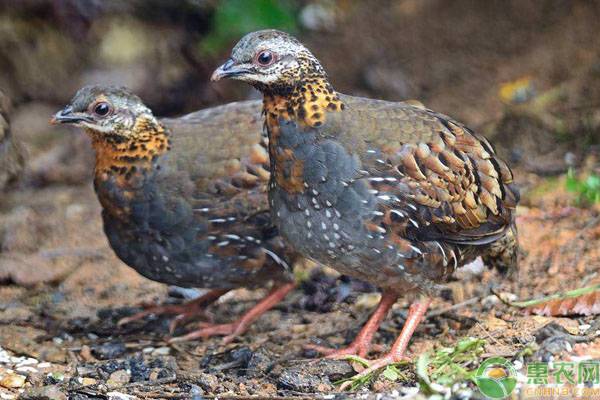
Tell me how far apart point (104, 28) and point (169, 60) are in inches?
24.5

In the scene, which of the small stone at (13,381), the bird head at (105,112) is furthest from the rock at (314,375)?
the bird head at (105,112)

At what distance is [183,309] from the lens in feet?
20.5

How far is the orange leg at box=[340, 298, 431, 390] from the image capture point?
4.92 meters

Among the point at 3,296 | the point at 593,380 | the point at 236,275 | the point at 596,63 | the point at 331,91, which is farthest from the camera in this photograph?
the point at 596,63

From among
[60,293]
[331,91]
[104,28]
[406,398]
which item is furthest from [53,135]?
[406,398]

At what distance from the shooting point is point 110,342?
5754 mm

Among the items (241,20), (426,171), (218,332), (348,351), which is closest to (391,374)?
(348,351)

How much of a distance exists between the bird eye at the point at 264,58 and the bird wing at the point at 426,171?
0.43 m

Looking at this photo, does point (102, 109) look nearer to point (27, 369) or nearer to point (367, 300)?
point (27, 369)

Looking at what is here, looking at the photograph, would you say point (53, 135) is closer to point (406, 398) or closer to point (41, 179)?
point (41, 179)

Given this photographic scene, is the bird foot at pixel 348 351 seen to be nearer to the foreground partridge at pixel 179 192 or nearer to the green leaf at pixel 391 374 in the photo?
the green leaf at pixel 391 374

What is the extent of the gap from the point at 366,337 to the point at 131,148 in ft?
5.63

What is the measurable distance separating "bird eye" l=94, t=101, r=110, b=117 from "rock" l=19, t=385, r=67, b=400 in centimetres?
159

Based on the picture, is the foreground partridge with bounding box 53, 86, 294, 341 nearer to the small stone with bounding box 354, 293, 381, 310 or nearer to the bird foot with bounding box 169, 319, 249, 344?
the bird foot with bounding box 169, 319, 249, 344
